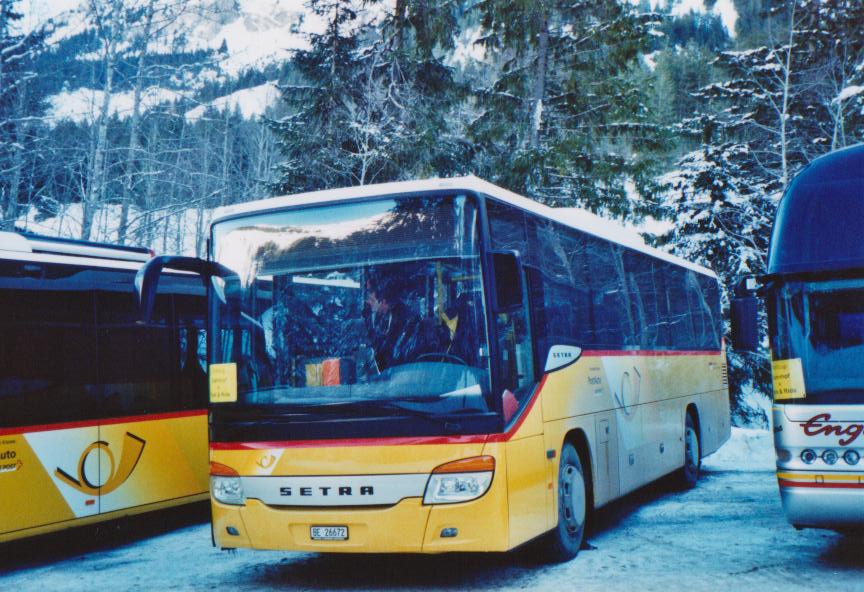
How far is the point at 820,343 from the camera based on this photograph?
6984mm

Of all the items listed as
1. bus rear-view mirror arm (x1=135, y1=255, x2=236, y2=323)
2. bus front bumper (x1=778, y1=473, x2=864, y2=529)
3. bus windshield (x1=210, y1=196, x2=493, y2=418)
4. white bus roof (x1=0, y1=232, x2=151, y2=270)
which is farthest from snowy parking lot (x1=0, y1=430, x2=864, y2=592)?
white bus roof (x1=0, y1=232, x2=151, y2=270)

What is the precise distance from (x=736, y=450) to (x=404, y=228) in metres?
12.1

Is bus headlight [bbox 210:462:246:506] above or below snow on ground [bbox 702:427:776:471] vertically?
above

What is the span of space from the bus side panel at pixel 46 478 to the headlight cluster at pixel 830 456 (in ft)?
21.4

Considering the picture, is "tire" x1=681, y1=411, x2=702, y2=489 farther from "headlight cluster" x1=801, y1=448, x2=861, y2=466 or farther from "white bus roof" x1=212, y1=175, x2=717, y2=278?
"headlight cluster" x1=801, y1=448, x2=861, y2=466

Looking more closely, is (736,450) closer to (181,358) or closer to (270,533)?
(181,358)

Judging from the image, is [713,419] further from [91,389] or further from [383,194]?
[91,389]

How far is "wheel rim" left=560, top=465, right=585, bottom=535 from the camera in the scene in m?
7.91

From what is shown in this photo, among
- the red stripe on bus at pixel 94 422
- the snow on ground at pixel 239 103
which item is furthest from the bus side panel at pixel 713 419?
the snow on ground at pixel 239 103

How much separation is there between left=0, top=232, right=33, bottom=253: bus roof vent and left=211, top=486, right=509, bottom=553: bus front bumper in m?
4.00

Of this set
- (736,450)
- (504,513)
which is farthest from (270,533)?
(736,450)

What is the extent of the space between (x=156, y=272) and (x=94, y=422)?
119 inches

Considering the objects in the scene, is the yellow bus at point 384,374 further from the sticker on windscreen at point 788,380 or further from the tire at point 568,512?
the sticker on windscreen at point 788,380

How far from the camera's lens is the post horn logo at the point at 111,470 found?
8898 mm
